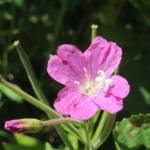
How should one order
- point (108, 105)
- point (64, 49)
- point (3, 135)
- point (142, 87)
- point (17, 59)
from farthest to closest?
point (17, 59), point (142, 87), point (3, 135), point (64, 49), point (108, 105)

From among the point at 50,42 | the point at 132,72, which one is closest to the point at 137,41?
the point at 132,72

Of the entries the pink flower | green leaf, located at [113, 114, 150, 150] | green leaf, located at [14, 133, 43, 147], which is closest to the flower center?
the pink flower

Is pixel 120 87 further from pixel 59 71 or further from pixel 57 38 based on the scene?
pixel 57 38

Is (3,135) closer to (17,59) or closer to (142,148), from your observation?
(17,59)

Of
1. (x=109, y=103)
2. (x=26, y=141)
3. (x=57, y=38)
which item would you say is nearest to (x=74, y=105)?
(x=109, y=103)

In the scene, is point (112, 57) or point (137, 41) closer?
point (112, 57)

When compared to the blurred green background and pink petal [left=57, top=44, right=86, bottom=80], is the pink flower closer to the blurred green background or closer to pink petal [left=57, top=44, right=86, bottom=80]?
pink petal [left=57, top=44, right=86, bottom=80]
